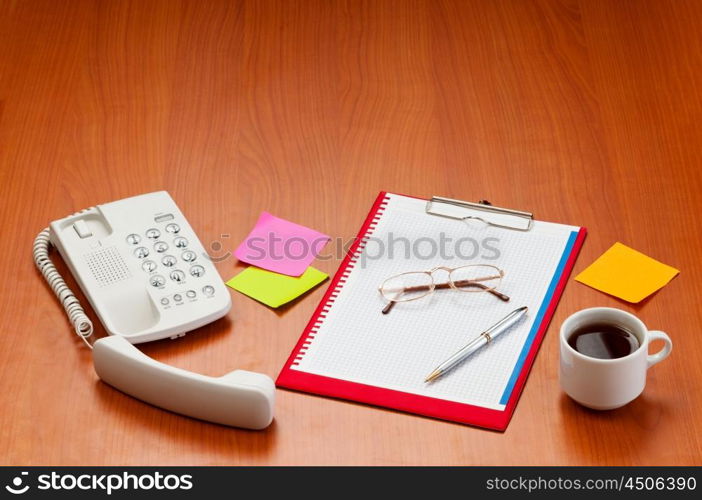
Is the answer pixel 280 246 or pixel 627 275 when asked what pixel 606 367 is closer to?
pixel 627 275

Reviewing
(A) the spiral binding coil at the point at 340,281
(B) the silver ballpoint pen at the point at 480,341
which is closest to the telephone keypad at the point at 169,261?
(A) the spiral binding coil at the point at 340,281

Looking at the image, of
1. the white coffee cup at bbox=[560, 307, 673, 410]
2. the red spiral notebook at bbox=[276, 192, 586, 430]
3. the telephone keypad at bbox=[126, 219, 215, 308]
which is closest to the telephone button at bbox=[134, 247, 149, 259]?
the telephone keypad at bbox=[126, 219, 215, 308]

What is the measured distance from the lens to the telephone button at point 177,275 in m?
1.30

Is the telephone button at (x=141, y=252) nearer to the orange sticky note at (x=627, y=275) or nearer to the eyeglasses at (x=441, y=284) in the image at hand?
the eyeglasses at (x=441, y=284)

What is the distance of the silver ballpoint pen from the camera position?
120cm

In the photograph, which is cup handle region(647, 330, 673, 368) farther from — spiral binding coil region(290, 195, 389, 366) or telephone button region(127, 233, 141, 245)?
telephone button region(127, 233, 141, 245)

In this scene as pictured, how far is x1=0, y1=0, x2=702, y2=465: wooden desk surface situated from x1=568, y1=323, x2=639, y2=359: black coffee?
0.07 meters

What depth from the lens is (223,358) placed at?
1.24 metres

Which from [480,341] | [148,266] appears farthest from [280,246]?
[480,341]
